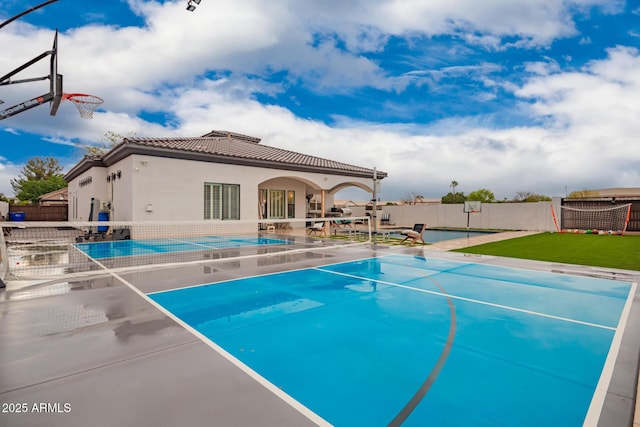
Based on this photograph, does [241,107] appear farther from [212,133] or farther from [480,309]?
[480,309]

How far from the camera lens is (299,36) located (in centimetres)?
1670

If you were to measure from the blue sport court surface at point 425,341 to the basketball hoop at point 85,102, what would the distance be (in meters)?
10.1

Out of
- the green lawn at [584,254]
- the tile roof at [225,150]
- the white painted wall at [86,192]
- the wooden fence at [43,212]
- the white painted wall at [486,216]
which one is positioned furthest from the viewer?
the wooden fence at [43,212]

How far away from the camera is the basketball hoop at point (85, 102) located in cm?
1180

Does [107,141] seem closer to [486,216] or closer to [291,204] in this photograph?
[291,204]

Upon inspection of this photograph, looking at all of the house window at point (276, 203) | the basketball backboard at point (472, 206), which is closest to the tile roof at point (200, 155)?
the house window at point (276, 203)

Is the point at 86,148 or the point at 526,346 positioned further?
the point at 86,148

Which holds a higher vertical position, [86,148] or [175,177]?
[86,148]

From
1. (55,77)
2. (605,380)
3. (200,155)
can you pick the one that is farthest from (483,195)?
(55,77)

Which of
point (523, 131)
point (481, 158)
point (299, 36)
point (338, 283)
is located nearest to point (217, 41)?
point (299, 36)

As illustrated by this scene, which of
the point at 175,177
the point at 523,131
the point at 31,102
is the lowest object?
the point at 175,177

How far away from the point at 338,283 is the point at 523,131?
2333 cm

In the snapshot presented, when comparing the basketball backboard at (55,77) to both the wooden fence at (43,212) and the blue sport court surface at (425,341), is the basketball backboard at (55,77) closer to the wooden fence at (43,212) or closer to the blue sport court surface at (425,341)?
the blue sport court surface at (425,341)

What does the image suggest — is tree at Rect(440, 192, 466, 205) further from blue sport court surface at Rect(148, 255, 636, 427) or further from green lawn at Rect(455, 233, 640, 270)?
blue sport court surface at Rect(148, 255, 636, 427)
